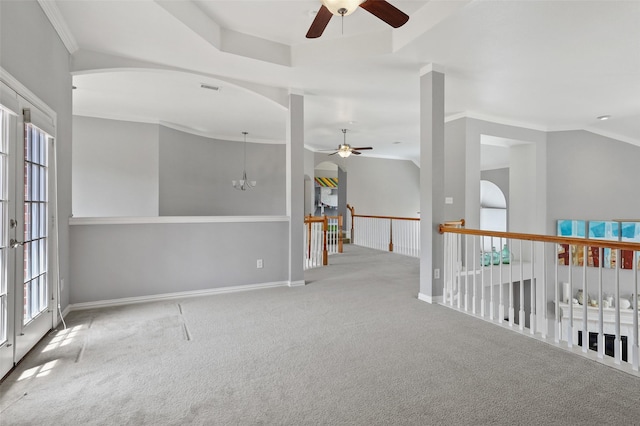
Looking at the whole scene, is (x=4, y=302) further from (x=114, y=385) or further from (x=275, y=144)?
(x=275, y=144)

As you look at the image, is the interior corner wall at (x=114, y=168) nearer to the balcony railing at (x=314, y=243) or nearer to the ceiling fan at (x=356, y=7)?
the balcony railing at (x=314, y=243)

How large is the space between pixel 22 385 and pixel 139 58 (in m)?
3.53

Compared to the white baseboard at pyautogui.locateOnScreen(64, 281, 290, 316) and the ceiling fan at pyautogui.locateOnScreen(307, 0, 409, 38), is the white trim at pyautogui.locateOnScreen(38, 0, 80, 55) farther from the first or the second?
the white baseboard at pyautogui.locateOnScreen(64, 281, 290, 316)

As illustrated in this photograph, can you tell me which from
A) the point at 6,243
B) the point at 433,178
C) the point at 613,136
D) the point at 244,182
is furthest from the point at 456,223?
the point at 6,243

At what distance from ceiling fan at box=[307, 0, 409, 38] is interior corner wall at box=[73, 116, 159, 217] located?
563 cm

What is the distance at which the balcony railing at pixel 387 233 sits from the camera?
830 cm

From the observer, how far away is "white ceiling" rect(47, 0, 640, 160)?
3.21 m

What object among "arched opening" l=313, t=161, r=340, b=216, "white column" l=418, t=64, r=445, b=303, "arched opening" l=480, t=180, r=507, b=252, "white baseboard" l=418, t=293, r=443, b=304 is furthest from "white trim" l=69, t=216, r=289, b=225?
"arched opening" l=480, t=180, r=507, b=252

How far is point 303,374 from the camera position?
2363 mm

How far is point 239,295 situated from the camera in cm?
449

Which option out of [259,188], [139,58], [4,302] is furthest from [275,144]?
[4,302]

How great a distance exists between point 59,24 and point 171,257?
2703 millimetres

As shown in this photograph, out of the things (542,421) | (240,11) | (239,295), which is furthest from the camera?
(239,295)

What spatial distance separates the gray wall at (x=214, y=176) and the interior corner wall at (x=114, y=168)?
255 mm
